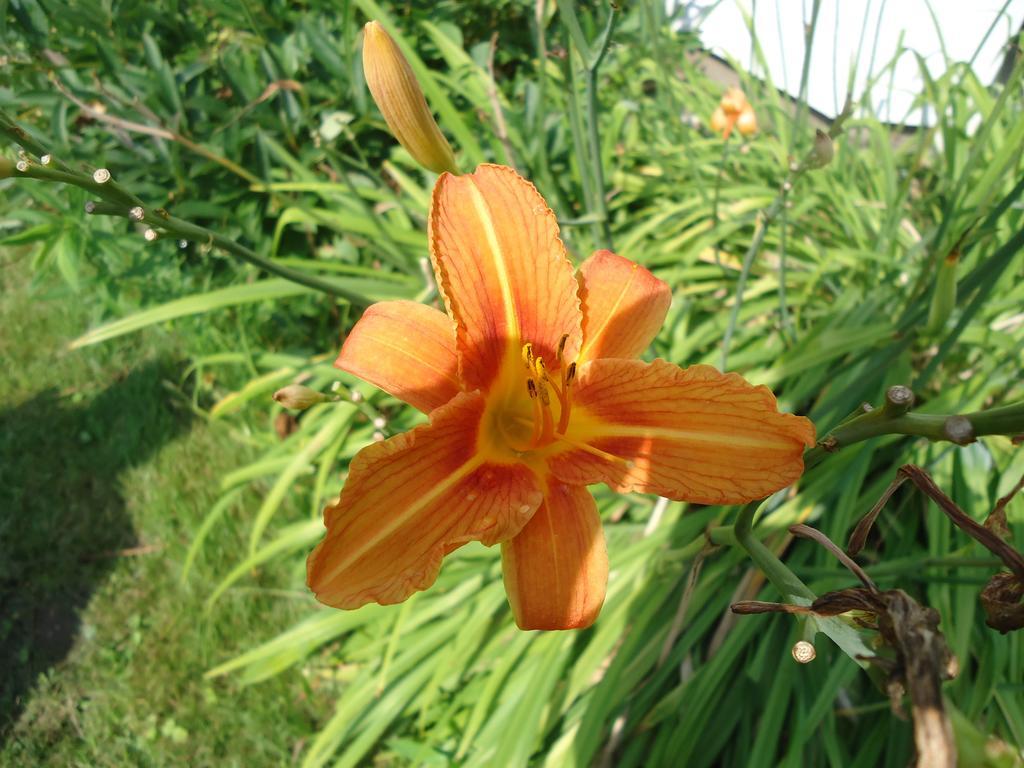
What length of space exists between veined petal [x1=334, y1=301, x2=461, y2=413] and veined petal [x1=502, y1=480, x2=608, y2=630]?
0.22 metres

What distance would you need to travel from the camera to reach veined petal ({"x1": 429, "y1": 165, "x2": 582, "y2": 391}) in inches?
35.2

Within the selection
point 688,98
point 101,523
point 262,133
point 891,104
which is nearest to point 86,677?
point 101,523

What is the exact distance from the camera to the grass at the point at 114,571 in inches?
84.7

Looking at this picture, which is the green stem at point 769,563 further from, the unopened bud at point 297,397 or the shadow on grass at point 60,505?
the shadow on grass at point 60,505

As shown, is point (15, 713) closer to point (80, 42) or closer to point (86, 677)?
point (86, 677)

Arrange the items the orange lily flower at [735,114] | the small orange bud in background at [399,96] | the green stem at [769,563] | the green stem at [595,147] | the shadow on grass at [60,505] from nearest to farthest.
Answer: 1. the green stem at [769,563]
2. the small orange bud in background at [399,96]
3. the green stem at [595,147]
4. the orange lily flower at [735,114]
5. the shadow on grass at [60,505]

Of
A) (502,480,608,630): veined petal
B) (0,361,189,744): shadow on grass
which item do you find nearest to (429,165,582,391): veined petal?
(502,480,608,630): veined petal

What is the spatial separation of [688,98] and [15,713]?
10.7 feet

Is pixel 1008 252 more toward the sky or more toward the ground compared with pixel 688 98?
more toward the sky

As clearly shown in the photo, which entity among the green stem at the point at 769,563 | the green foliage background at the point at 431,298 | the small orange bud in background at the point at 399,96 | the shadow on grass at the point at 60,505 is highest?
the small orange bud in background at the point at 399,96

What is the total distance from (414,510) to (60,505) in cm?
247

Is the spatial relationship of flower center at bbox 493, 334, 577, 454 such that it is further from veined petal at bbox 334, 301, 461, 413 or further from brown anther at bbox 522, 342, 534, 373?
veined petal at bbox 334, 301, 461, 413

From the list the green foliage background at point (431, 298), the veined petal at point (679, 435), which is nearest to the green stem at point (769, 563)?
the veined petal at point (679, 435)

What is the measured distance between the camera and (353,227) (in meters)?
2.21
